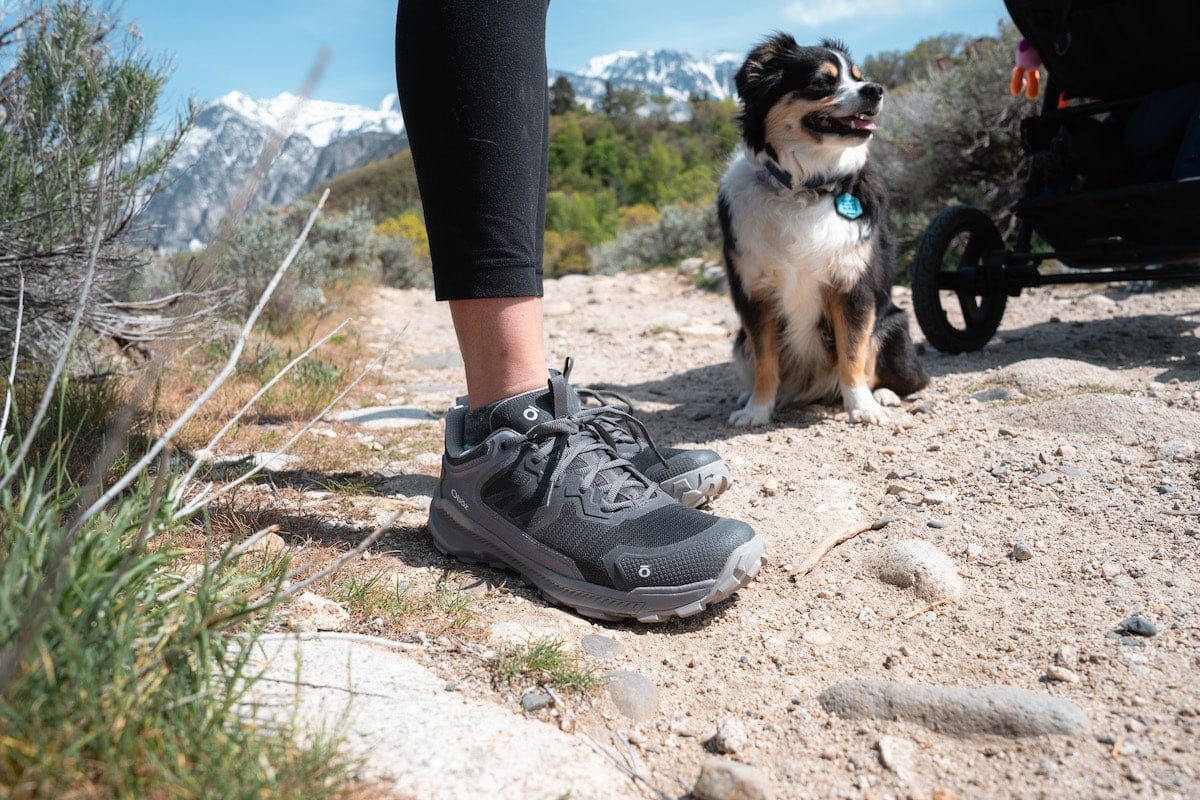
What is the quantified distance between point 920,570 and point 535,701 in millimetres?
876

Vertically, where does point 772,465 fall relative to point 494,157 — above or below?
below

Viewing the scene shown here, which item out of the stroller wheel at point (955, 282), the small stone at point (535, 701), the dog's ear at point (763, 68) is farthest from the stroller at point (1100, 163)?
the small stone at point (535, 701)

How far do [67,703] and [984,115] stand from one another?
304 inches

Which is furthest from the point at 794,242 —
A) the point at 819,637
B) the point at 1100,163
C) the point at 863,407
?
the point at 819,637

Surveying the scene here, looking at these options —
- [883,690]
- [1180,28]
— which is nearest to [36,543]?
[883,690]

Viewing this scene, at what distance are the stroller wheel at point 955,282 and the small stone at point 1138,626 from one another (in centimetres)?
242

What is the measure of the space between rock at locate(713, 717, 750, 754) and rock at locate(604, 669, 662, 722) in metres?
0.11

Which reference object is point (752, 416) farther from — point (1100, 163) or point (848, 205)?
point (1100, 163)

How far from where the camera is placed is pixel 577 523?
5.29ft

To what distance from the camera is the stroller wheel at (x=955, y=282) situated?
3654mm

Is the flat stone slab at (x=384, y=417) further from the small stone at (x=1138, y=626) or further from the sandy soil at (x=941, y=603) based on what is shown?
the small stone at (x=1138, y=626)

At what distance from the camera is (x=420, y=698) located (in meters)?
1.17

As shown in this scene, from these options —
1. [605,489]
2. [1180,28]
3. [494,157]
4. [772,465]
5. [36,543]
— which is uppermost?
[1180,28]

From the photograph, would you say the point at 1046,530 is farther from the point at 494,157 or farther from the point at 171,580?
the point at 171,580
